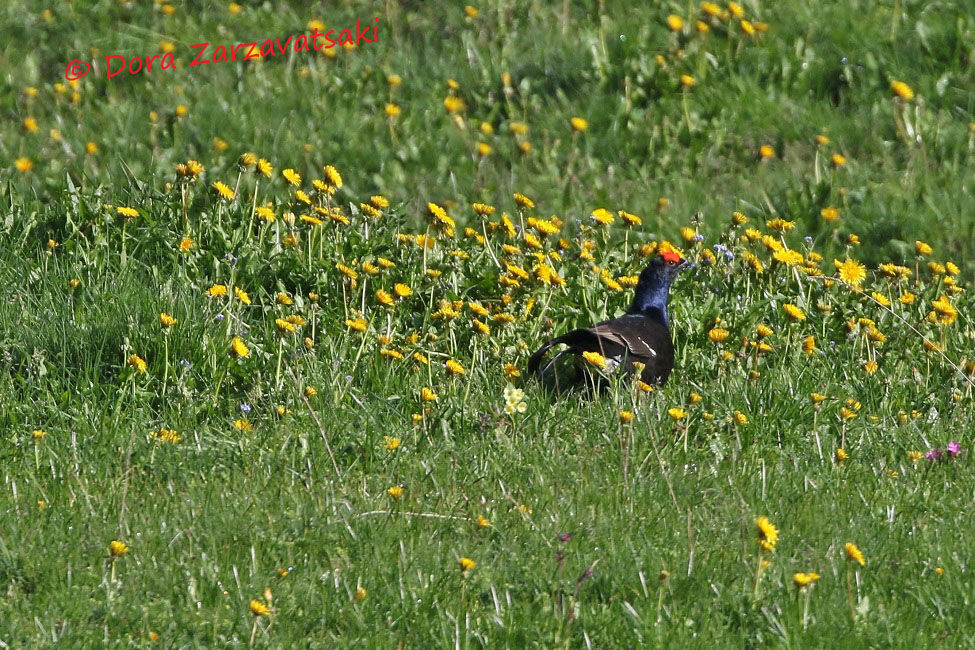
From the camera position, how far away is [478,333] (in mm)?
5172

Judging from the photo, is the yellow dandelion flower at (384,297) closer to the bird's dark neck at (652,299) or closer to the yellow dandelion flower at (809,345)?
the bird's dark neck at (652,299)

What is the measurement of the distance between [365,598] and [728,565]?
0.96m

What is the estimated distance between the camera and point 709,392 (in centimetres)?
505

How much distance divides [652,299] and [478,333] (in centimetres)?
84

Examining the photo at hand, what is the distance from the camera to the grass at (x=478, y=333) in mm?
3590

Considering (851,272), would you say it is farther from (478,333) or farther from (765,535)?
(765,535)

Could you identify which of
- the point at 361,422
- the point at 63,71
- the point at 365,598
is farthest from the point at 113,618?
the point at 63,71

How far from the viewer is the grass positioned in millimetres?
3590

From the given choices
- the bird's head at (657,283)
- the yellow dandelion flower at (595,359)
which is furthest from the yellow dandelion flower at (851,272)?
the yellow dandelion flower at (595,359)

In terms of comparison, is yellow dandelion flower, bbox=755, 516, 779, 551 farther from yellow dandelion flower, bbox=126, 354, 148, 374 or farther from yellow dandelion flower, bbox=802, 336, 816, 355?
yellow dandelion flower, bbox=126, 354, 148, 374

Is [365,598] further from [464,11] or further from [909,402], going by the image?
[464,11]

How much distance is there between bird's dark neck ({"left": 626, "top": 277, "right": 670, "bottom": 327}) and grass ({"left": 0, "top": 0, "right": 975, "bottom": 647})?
204mm
